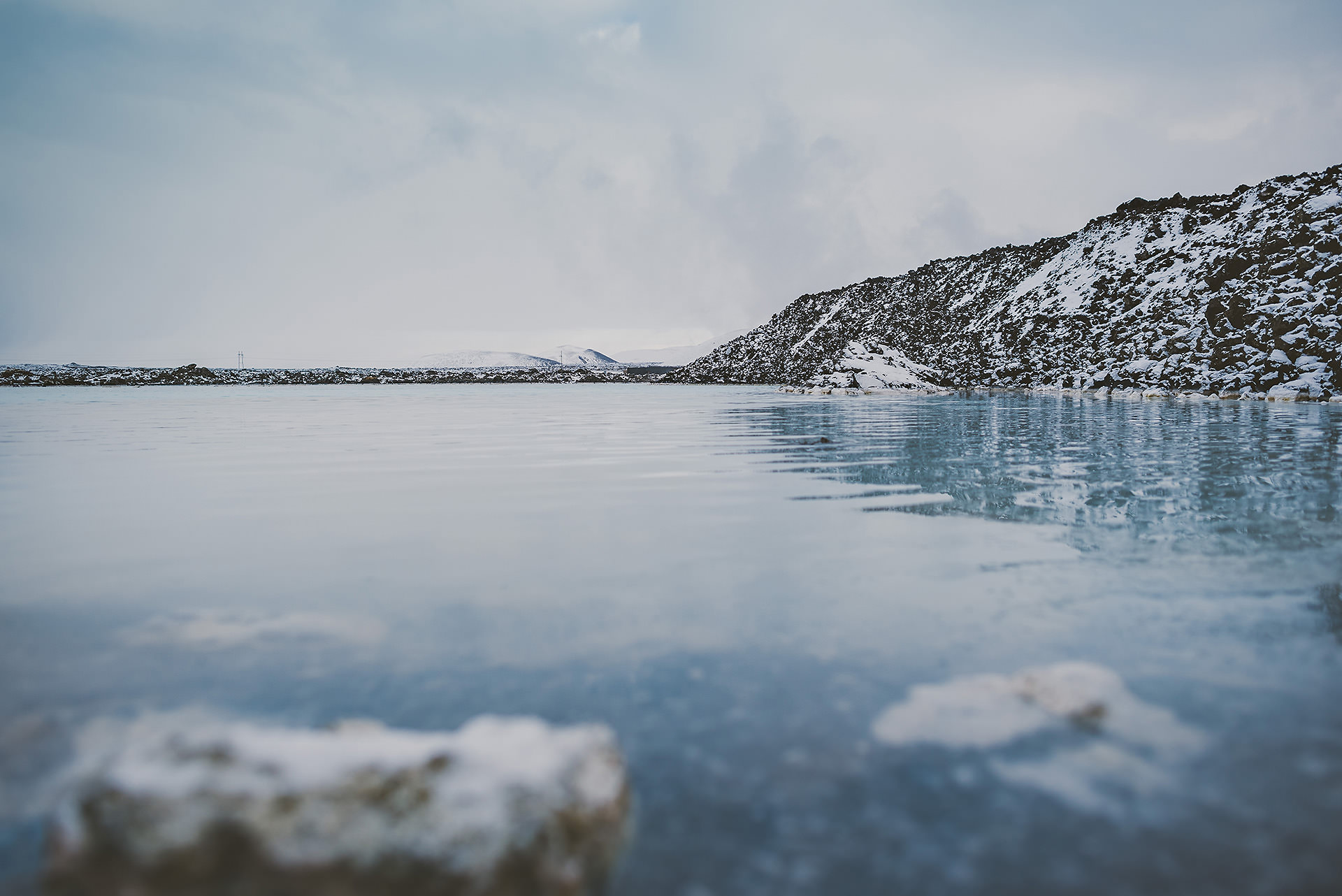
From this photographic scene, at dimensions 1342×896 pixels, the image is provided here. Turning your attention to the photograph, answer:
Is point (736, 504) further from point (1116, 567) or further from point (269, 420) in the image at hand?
point (269, 420)

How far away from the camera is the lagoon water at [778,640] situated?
247cm

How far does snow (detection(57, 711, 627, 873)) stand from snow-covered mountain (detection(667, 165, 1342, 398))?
146 ft

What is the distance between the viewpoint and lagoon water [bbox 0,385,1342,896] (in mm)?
→ 2467

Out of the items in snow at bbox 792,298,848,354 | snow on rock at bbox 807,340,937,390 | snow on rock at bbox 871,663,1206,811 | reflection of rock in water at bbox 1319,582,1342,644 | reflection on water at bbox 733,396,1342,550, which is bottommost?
snow on rock at bbox 871,663,1206,811

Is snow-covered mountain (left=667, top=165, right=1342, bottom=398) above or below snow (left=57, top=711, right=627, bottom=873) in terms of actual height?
above

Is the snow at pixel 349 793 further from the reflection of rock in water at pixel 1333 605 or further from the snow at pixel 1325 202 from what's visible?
the snow at pixel 1325 202

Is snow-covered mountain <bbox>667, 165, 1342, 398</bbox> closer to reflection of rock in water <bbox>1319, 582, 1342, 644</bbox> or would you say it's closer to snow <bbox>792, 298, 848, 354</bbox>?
snow <bbox>792, 298, 848, 354</bbox>

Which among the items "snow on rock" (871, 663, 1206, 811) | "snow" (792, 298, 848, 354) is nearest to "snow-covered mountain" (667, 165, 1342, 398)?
"snow" (792, 298, 848, 354)

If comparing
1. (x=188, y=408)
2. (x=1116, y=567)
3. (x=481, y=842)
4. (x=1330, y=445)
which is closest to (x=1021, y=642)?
(x=1116, y=567)

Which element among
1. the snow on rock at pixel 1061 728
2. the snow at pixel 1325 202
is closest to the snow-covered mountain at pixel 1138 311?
the snow at pixel 1325 202

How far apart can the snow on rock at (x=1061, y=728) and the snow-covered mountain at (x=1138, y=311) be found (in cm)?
4229

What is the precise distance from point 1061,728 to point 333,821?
8.97 ft

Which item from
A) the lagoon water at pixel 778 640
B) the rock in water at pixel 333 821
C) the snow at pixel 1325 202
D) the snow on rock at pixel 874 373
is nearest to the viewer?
the rock in water at pixel 333 821

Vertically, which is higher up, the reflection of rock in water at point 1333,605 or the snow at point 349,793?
the snow at point 349,793
